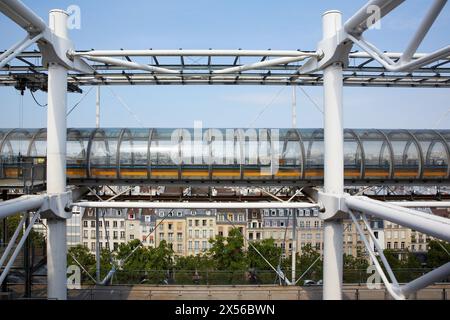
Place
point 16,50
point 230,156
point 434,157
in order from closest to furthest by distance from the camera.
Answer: point 16,50 < point 230,156 < point 434,157

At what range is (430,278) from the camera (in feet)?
9.75

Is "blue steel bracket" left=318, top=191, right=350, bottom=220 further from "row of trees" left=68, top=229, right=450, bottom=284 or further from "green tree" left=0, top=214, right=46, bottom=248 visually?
"green tree" left=0, top=214, right=46, bottom=248

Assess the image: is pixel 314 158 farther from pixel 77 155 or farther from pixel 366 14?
pixel 77 155

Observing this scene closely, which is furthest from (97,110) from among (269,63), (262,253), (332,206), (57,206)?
(262,253)

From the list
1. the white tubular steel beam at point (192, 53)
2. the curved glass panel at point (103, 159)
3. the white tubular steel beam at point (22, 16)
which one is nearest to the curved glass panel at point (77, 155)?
the curved glass panel at point (103, 159)

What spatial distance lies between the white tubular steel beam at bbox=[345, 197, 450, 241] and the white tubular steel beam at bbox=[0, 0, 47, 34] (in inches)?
185

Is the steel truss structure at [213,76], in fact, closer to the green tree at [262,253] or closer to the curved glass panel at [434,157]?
the curved glass panel at [434,157]

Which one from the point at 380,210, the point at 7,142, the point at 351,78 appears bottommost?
the point at 380,210

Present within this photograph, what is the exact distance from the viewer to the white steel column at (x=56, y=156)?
4863 mm

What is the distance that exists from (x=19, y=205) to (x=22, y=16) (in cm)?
231

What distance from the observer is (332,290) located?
4.97 metres
